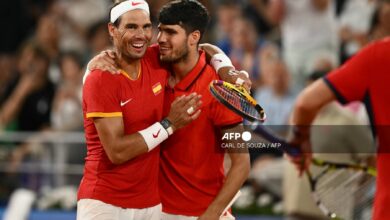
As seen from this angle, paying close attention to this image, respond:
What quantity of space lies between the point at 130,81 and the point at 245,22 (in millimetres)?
5356

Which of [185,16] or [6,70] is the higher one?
[185,16]

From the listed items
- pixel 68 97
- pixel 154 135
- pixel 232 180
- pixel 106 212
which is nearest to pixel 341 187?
pixel 232 180

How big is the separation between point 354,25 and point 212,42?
1.51 m

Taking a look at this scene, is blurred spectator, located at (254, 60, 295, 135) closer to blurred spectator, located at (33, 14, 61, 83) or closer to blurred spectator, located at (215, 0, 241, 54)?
blurred spectator, located at (215, 0, 241, 54)

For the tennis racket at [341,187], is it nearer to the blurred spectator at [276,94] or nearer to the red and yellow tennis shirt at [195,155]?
the red and yellow tennis shirt at [195,155]

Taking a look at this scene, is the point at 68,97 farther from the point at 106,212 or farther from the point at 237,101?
the point at 237,101

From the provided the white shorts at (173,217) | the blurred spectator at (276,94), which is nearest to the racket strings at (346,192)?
the white shorts at (173,217)

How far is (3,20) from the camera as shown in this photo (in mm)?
12656

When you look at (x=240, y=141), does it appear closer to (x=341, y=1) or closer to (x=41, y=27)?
(x=341, y=1)

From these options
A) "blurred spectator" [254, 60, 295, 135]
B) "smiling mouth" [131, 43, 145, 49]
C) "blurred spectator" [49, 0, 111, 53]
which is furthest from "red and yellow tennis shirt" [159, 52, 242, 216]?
"blurred spectator" [49, 0, 111, 53]

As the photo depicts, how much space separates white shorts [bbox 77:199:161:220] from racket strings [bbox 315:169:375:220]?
1.29m

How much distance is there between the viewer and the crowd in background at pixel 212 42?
9.71 meters

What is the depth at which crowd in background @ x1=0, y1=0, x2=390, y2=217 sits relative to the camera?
9711mm

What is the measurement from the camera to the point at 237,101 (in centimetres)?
530
